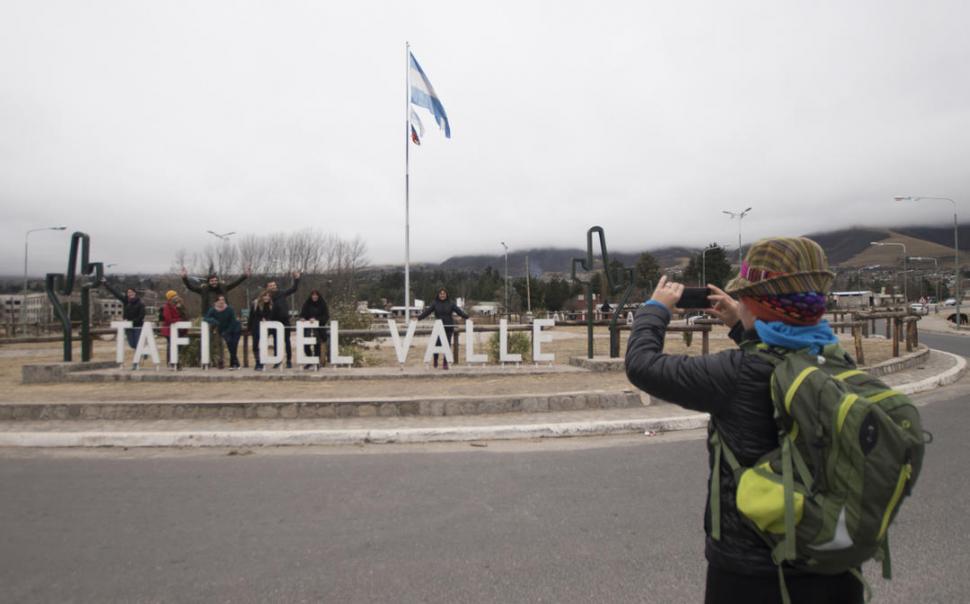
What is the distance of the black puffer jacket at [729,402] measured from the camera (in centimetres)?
187

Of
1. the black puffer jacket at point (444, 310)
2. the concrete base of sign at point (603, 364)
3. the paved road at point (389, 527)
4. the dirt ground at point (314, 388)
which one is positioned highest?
the black puffer jacket at point (444, 310)

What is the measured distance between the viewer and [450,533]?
4.38 m

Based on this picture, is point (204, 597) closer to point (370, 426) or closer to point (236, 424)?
point (370, 426)

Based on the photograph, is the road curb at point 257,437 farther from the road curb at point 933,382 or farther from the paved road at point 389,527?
the road curb at point 933,382

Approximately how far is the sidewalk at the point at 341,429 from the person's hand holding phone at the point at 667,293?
5.36 m

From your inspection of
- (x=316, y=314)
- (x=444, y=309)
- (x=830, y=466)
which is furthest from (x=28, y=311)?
(x=830, y=466)

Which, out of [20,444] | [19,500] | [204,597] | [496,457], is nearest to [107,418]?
[20,444]

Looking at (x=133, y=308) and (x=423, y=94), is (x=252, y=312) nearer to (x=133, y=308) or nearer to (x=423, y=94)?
(x=133, y=308)

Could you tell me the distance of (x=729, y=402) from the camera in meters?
1.93

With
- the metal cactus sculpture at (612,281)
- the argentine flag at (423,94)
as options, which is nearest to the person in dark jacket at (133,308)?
the metal cactus sculpture at (612,281)

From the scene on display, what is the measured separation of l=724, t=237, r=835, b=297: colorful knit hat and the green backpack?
7.9 inches

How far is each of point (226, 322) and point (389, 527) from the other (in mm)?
9672

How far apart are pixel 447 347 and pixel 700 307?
410 inches

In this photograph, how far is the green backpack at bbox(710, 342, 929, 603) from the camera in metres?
1.59
